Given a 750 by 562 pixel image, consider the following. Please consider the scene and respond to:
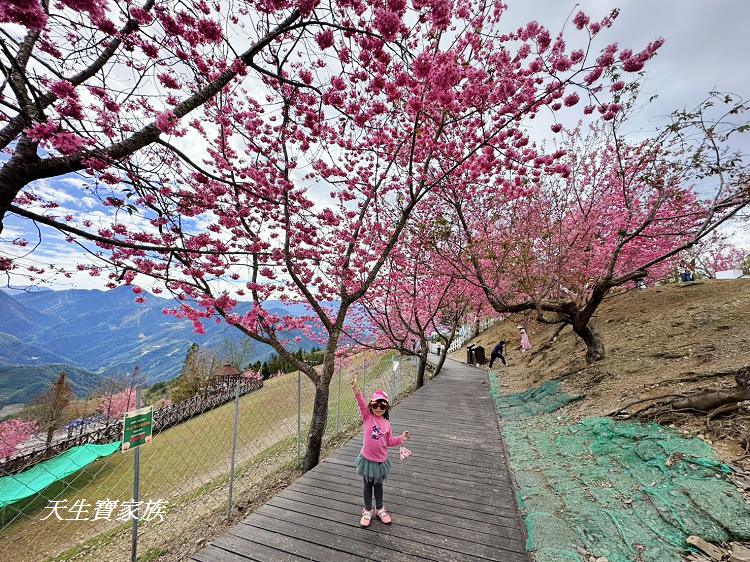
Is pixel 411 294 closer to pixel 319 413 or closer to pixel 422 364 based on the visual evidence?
pixel 422 364

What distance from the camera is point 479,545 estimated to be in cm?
318

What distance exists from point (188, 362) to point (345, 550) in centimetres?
3973

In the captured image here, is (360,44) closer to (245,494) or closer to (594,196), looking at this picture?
(245,494)

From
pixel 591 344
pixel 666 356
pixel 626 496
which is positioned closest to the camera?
pixel 626 496

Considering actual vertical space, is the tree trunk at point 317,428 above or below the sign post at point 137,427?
below

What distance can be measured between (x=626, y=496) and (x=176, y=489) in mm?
13554

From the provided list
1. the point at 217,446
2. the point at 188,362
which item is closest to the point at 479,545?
the point at 217,446

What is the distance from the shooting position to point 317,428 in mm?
5695

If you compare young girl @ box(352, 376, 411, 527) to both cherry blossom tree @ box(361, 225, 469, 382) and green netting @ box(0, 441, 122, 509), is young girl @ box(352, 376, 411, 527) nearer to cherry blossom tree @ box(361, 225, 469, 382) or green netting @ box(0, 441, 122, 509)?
cherry blossom tree @ box(361, 225, 469, 382)

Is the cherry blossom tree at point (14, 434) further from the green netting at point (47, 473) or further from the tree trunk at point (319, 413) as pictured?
the tree trunk at point (319, 413)

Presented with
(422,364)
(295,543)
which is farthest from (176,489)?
(295,543)

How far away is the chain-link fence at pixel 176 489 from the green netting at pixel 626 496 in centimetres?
437

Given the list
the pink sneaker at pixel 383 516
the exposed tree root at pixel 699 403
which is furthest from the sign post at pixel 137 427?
the exposed tree root at pixel 699 403

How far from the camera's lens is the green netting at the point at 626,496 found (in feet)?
9.77
